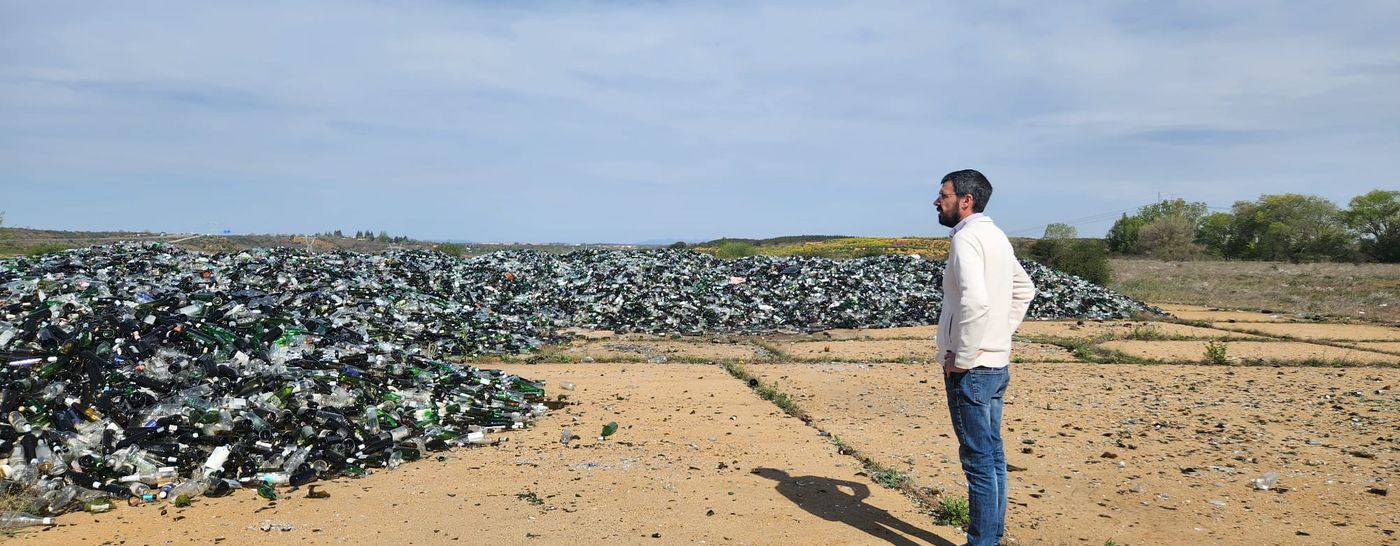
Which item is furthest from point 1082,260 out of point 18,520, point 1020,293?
point 18,520

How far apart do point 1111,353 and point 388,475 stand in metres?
8.47

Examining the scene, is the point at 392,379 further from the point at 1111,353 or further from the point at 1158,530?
the point at 1111,353

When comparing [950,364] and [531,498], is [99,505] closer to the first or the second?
[531,498]

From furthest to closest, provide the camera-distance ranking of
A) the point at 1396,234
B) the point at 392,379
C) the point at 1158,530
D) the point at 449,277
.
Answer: the point at 1396,234, the point at 449,277, the point at 392,379, the point at 1158,530

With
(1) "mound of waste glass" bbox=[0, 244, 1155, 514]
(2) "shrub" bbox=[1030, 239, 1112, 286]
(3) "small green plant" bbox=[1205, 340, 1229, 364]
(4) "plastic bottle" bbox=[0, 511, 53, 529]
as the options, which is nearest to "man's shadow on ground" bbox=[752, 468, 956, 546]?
(1) "mound of waste glass" bbox=[0, 244, 1155, 514]

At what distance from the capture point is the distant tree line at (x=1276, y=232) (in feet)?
121

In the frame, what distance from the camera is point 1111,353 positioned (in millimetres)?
9953

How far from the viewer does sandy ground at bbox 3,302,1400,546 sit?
3723 mm

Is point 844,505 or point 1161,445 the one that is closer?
point 844,505

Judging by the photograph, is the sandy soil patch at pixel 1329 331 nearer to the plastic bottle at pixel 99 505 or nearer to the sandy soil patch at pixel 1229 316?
the sandy soil patch at pixel 1229 316

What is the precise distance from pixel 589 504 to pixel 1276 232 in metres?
49.4

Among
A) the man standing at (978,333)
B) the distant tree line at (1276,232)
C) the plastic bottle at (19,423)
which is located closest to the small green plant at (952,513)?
the man standing at (978,333)

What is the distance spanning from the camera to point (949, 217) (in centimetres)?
335

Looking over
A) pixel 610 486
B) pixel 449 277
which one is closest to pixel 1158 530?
pixel 610 486
